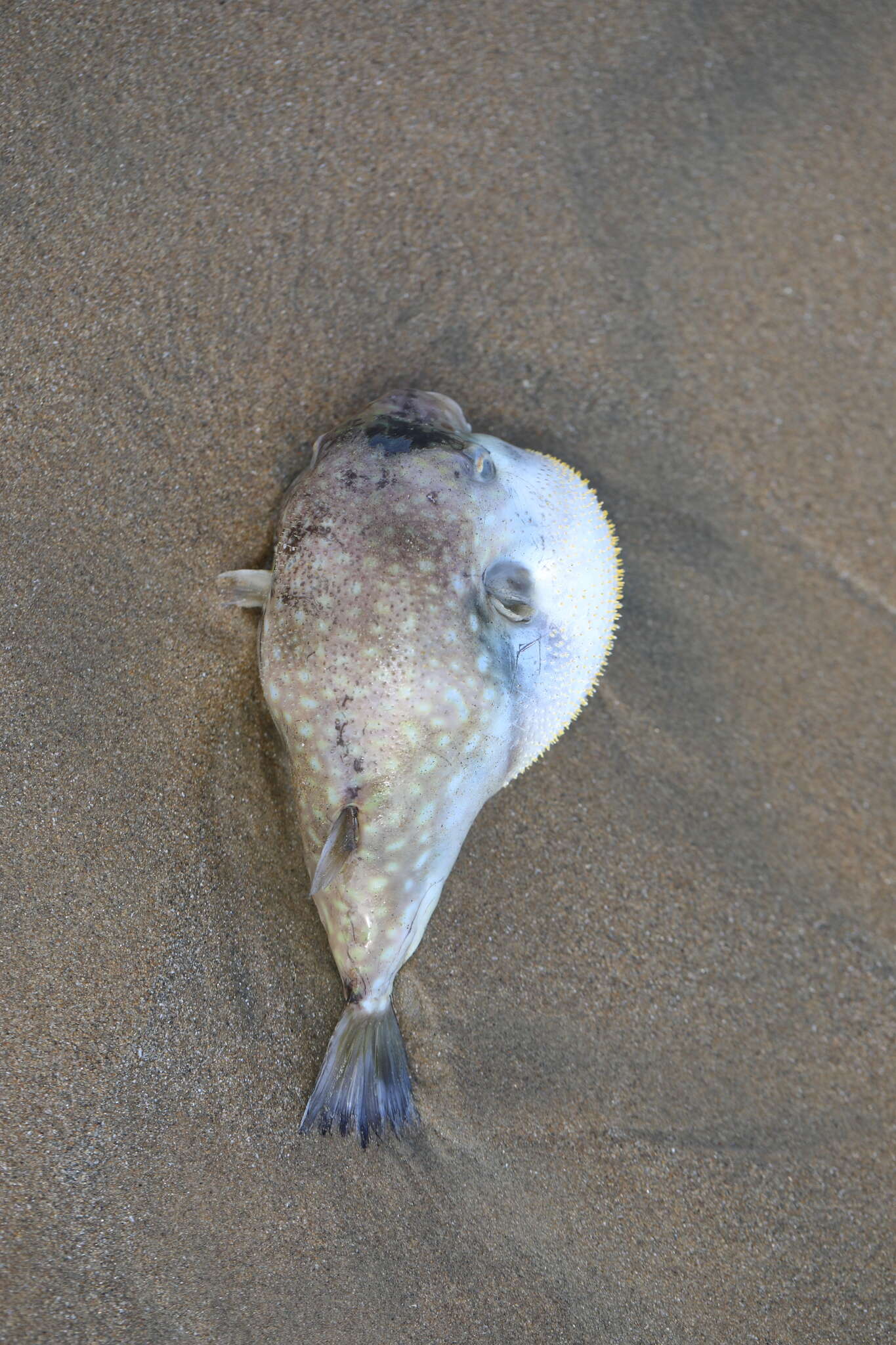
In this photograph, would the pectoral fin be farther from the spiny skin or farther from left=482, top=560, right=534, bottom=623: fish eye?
left=482, top=560, right=534, bottom=623: fish eye

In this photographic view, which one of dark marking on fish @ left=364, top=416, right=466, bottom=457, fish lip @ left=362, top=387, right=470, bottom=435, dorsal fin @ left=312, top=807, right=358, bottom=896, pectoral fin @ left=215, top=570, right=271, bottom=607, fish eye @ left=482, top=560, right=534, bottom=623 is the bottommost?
dorsal fin @ left=312, top=807, right=358, bottom=896

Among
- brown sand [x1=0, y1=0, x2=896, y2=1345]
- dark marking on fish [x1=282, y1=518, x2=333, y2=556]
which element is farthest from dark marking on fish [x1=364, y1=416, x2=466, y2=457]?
brown sand [x1=0, y1=0, x2=896, y2=1345]

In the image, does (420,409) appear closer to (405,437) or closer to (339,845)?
(405,437)

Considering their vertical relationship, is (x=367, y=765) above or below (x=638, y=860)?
above

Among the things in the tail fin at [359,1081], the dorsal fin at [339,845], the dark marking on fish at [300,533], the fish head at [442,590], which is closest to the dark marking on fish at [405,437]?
the fish head at [442,590]

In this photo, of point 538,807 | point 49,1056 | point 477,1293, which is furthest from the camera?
point 538,807

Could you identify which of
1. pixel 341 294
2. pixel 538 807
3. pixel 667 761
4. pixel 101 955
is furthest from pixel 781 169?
pixel 101 955

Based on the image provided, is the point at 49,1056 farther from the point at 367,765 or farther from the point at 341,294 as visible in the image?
the point at 341,294

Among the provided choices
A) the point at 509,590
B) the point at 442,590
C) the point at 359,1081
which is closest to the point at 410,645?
the point at 442,590
